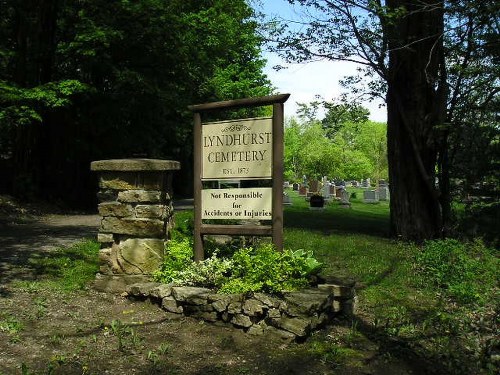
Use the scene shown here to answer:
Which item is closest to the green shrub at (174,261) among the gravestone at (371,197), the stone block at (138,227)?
the stone block at (138,227)

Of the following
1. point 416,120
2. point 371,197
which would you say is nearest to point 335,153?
point 371,197

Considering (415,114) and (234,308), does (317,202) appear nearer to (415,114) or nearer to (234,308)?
(415,114)

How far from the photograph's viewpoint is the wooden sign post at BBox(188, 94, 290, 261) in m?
5.75

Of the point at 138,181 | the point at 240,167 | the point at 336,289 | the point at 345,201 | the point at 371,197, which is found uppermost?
the point at 240,167

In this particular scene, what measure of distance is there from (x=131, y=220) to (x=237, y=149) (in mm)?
1671

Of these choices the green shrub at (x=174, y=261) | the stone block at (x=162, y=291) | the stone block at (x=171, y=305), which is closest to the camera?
the stone block at (x=171, y=305)

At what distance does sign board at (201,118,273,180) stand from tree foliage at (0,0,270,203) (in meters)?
9.60

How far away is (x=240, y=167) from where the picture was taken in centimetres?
604

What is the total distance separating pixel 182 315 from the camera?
17.7 feet

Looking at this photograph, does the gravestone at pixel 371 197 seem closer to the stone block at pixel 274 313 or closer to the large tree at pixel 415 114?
the large tree at pixel 415 114

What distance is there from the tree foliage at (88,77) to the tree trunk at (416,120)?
18.1ft

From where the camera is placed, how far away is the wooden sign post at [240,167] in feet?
18.9

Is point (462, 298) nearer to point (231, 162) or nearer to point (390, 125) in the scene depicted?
point (231, 162)

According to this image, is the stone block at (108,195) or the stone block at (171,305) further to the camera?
the stone block at (108,195)
